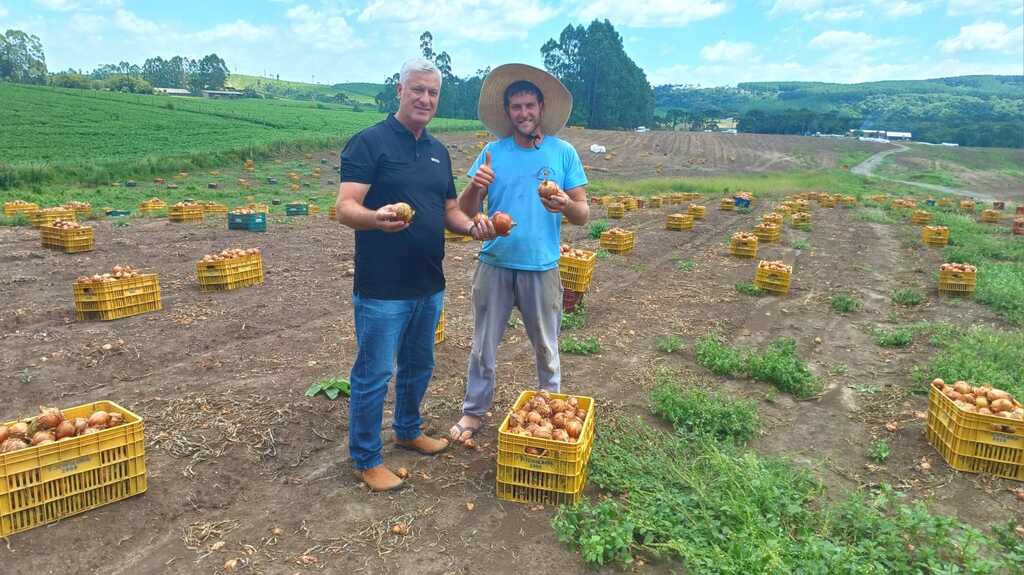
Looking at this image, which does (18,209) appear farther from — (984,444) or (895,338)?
(984,444)

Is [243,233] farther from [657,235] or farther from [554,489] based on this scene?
[554,489]

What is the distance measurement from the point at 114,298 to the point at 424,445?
6108 mm

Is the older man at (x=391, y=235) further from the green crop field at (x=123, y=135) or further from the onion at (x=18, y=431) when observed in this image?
the green crop field at (x=123, y=135)

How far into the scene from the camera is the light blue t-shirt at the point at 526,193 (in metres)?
4.59

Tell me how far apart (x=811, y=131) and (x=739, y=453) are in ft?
331

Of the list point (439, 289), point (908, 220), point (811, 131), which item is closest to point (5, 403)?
point (439, 289)

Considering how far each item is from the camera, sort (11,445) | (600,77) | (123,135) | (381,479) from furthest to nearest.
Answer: (600,77) → (123,135) → (381,479) → (11,445)

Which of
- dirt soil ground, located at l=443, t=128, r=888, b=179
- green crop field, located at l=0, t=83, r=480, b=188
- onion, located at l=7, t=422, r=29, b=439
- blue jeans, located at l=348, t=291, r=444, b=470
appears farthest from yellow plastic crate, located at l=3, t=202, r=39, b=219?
dirt soil ground, located at l=443, t=128, r=888, b=179

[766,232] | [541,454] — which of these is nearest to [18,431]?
[541,454]

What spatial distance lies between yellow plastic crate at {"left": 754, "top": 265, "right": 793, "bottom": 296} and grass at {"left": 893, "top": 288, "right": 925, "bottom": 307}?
194 cm

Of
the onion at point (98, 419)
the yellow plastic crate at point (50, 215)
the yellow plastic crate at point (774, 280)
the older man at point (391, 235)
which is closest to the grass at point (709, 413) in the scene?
the older man at point (391, 235)

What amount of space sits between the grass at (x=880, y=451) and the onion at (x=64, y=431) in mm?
6213

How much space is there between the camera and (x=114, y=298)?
844 centimetres

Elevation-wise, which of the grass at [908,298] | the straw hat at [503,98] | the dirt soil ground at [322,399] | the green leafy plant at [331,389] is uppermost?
the straw hat at [503,98]
